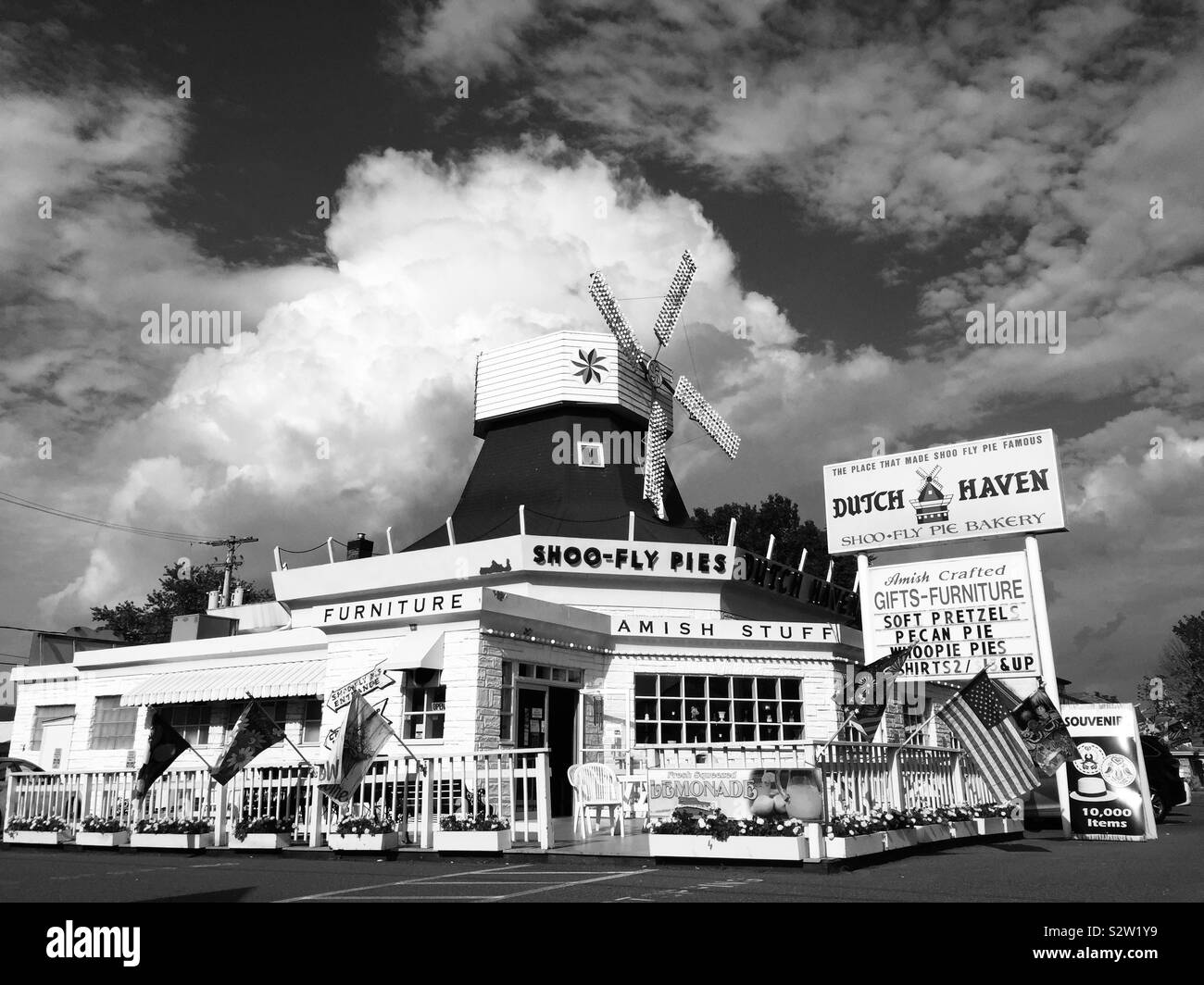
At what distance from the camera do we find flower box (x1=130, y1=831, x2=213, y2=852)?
44.2 feet

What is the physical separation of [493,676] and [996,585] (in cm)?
835

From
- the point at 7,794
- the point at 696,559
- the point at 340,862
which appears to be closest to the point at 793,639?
the point at 696,559

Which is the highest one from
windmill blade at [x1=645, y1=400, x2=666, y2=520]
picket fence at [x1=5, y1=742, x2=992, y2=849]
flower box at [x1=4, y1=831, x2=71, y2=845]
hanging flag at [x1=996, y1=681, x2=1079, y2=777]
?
windmill blade at [x1=645, y1=400, x2=666, y2=520]

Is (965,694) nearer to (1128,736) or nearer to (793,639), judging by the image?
(1128,736)

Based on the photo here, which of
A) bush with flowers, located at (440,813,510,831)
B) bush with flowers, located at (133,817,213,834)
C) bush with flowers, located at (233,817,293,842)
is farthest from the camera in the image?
bush with flowers, located at (133,817,213,834)

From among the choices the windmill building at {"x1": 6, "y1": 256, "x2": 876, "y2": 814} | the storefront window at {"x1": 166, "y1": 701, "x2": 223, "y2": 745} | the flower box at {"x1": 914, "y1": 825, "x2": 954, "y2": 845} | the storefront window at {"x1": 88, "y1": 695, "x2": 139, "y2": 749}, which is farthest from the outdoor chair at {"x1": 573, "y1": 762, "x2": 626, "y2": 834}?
the storefront window at {"x1": 88, "y1": 695, "x2": 139, "y2": 749}

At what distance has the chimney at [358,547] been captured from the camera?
1086 inches

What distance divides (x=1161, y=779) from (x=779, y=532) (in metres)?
36.8

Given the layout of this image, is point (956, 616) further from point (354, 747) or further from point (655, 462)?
point (655, 462)

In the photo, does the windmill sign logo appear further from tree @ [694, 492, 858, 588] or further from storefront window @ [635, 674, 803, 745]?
tree @ [694, 492, 858, 588]

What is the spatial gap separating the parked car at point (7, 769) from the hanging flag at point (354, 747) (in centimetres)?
763

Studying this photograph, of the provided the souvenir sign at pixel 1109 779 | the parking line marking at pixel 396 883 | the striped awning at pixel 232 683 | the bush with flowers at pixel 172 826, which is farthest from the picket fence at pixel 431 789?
the striped awning at pixel 232 683

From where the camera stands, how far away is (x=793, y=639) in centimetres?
1939

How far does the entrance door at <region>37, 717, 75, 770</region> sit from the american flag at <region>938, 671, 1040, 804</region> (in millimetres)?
21199
